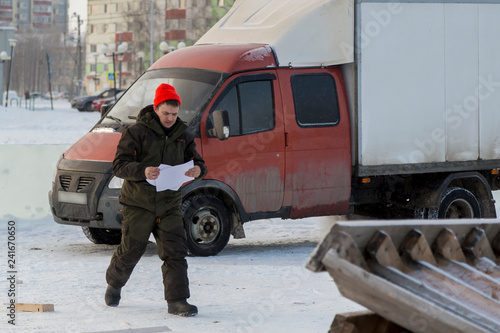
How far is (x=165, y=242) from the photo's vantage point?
300 inches

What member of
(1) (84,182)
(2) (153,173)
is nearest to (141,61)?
(1) (84,182)

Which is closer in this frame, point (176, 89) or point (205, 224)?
point (205, 224)

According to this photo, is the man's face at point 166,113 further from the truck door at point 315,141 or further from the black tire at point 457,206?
the black tire at point 457,206

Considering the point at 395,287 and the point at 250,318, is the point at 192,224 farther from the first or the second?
the point at 395,287

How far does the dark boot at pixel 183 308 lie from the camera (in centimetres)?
755

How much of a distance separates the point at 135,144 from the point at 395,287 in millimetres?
3785

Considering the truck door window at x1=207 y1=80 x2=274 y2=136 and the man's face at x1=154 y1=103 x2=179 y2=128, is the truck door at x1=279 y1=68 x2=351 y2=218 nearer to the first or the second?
the truck door window at x1=207 y1=80 x2=274 y2=136

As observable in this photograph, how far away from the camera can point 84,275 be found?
9562 millimetres

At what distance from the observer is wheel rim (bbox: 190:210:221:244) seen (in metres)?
10.6

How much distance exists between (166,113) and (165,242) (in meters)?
0.93

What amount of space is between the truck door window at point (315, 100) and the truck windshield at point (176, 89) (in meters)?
0.87

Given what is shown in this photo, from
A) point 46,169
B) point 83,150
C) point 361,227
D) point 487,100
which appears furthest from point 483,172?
point 361,227

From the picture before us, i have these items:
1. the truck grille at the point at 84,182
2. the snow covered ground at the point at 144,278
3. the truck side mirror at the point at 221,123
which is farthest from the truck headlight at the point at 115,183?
the truck side mirror at the point at 221,123

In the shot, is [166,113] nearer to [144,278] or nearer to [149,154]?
[149,154]
